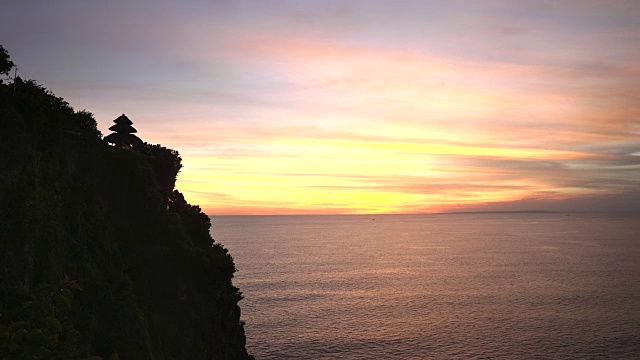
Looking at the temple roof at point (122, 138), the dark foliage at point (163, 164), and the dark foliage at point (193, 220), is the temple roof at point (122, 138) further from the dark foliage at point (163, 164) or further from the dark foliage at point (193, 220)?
the dark foliage at point (193, 220)

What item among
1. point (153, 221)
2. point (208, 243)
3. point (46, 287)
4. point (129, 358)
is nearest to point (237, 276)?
point (208, 243)

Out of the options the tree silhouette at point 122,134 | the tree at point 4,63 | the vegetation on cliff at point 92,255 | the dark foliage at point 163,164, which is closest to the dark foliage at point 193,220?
the vegetation on cliff at point 92,255

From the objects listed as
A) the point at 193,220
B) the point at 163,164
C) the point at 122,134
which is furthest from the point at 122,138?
the point at 193,220

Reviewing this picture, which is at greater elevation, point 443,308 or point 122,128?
point 122,128

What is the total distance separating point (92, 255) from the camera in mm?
31266

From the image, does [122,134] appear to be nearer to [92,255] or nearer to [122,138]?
[122,138]

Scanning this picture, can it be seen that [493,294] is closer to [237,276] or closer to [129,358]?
[237,276]

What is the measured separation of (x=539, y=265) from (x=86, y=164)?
14197 centimetres

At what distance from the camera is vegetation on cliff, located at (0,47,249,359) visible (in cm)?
2264

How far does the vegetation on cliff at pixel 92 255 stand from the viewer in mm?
22641

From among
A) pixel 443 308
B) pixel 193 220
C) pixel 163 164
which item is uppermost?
pixel 163 164

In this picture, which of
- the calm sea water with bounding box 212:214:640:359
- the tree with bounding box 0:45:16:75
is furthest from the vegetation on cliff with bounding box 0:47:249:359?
the calm sea water with bounding box 212:214:640:359

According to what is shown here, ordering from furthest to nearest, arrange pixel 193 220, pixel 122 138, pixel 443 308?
pixel 443 308, pixel 193 220, pixel 122 138

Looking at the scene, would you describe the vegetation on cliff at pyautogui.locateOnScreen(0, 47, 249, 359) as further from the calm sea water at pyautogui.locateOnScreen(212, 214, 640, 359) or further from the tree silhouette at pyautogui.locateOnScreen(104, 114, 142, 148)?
the calm sea water at pyautogui.locateOnScreen(212, 214, 640, 359)
